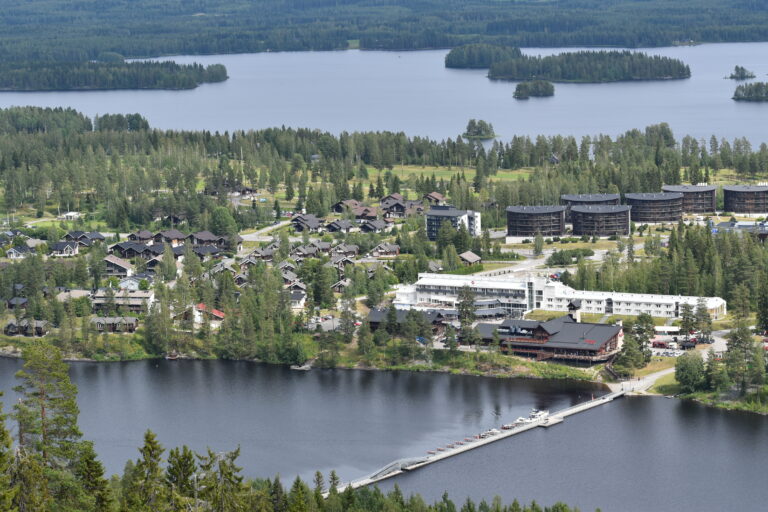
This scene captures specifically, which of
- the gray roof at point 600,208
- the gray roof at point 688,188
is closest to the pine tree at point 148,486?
the gray roof at point 600,208

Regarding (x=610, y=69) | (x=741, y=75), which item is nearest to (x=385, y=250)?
(x=610, y=69)

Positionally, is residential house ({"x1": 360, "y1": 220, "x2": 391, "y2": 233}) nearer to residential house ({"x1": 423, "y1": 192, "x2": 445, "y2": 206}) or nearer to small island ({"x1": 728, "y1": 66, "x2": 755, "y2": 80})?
residential house ({"x1": 423, "y1": 192, "x2": 445, "y2": 206})

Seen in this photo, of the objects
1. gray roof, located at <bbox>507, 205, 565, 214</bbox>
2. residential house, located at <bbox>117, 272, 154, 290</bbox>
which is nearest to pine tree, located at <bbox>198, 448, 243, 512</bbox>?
residential house, located at <bbox>117, 272, 154, 290</bbox>

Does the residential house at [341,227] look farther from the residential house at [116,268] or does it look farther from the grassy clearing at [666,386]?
the grassy clearing at [666,386]

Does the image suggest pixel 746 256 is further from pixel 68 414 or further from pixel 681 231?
pixel 68 414

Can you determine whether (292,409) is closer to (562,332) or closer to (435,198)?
(562,332)
